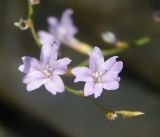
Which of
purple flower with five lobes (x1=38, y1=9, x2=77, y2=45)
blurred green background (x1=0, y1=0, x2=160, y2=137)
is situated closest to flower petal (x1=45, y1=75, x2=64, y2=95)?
purple flower with five lobes (x1=38, y1=9, x2=77, y2=45)

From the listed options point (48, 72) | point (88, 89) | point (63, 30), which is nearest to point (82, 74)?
point (88, 89)

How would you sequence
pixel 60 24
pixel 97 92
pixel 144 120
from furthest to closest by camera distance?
1. pixel 144 120
2. pixel 60 24
3. pixel 97 92

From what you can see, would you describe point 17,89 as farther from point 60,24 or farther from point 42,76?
point 42,76

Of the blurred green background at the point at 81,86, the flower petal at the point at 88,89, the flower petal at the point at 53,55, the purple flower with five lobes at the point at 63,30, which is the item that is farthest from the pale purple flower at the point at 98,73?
the blurred green background at the point at 81,86

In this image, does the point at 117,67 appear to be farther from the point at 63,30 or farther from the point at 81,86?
the point at 81,86

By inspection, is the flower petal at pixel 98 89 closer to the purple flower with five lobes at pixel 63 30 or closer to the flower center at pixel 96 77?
the flower center at pixel 96 77

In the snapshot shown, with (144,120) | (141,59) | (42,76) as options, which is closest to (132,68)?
(141,59)
